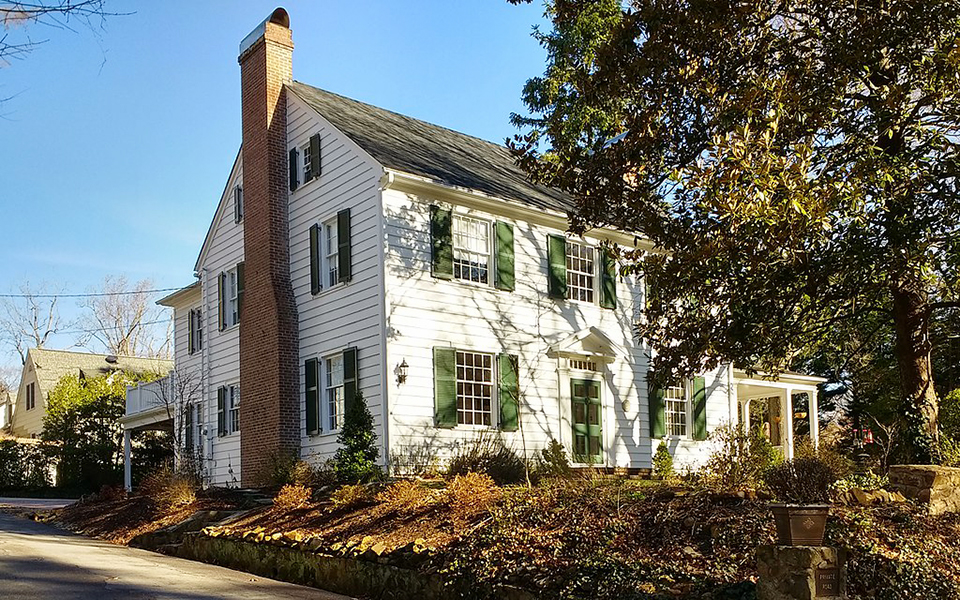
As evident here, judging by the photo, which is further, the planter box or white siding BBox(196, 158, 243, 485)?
white siding BBox(196, 158, 243, 485)

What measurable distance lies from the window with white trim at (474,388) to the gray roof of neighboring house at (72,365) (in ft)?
94.7

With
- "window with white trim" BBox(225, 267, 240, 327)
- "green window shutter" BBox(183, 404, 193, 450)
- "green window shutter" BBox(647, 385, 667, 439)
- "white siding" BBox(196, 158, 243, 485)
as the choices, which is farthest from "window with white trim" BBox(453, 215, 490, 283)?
"green window shutter" BBox(183, 404, 193, 450)

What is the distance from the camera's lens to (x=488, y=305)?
18719mm

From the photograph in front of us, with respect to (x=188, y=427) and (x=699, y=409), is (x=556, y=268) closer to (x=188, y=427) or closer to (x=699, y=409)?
(x=699, y=409)

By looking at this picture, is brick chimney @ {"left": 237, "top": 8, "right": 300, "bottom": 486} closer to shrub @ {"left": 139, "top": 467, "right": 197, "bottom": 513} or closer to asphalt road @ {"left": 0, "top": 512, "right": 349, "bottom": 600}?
shrub @ {"left": 139, "top": 467, "right": 197, "bottom": 513}

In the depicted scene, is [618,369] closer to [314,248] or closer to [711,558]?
[314,248]

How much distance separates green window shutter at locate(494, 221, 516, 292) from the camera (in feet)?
62.3

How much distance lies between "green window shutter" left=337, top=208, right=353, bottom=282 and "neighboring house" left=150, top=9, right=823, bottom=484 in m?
0.04

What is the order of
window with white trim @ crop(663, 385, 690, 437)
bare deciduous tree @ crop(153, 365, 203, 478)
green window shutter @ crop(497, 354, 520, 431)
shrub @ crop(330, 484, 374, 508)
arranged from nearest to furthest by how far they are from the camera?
shrub @ crop(330, 484, 374, 508) → green window shutter @ crop(497, 354, 520, 431) → window with white trim @ crop(663, 385, 690, 437) → bare deciduous tree @ crop(153, 365, 203, 478)

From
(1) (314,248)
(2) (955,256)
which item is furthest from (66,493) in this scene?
(2) (955,256)

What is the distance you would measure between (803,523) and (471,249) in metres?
12.1

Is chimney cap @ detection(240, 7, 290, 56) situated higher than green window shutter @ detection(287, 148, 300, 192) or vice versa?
chimney cap @ detection(240, 7, 290, 56)

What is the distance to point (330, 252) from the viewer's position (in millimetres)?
18938

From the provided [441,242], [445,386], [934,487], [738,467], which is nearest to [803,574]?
[934,487]
